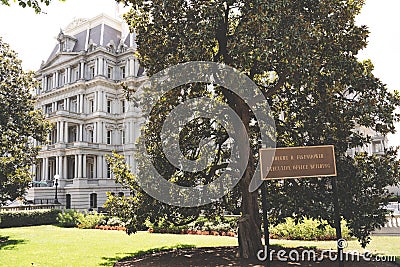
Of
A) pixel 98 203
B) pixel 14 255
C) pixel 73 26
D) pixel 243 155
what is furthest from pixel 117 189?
pixel 243 155

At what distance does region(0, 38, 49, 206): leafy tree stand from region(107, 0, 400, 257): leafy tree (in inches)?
362

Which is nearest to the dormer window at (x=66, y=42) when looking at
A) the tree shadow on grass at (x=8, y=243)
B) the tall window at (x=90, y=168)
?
the tall window at (x=90, y=168)

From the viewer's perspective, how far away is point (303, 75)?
10344 mm

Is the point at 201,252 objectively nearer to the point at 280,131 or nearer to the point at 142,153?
the point at 142,153

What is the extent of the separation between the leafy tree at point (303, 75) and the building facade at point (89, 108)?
3626cm

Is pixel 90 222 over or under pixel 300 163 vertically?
under

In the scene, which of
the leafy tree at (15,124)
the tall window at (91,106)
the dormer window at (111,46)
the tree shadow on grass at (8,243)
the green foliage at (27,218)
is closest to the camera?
the tree shadow on grass at (8,243)

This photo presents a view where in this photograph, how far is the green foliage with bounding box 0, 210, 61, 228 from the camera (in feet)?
85.1

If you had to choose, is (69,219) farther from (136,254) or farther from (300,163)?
(300,163)

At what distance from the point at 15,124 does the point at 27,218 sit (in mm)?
11573

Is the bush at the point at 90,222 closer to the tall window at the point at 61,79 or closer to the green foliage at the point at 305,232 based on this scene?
the green foliage at the point at 305,232

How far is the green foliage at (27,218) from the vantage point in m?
25.9

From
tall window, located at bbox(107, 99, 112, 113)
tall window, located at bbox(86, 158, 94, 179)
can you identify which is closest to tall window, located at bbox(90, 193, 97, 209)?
tall window, located at bbox(86, 158, 94, 179)

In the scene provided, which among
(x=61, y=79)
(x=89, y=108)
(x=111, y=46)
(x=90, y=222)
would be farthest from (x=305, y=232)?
(x=61, y=79)
